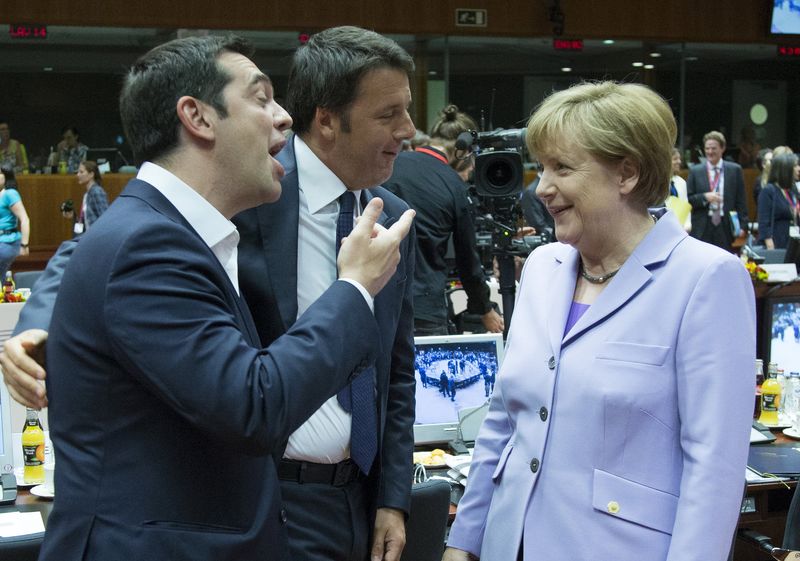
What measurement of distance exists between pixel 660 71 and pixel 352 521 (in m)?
13.1

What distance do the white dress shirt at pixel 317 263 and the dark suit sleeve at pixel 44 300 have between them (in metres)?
0.45

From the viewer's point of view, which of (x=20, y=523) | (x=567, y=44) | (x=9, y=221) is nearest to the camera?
(x=20, y=523)

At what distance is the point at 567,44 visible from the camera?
13258 millimetres

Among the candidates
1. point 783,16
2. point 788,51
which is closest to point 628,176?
point 783,16

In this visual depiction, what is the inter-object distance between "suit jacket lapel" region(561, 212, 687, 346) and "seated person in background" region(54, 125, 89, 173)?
1194 cm

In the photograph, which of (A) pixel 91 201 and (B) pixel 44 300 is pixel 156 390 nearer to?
(B) pixel 44 300

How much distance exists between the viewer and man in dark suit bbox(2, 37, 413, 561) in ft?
4.16

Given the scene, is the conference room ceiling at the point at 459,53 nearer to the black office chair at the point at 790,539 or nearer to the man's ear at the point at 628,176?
the black office chair at the point at 790,539

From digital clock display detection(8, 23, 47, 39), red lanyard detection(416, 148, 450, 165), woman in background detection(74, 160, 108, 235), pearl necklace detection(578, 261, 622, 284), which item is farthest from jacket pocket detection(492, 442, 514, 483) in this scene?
digital clock display detection(8, 23, 47, 39)

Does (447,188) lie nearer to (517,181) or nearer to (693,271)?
(517,181)

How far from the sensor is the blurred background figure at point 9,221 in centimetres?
943

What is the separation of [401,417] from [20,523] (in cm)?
126

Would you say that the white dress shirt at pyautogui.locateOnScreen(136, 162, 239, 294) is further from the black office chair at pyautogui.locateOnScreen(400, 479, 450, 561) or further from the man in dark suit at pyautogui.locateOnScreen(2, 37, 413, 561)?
the black office chair at pyautogui.locateOnScreen(400, 479, 450, 561)

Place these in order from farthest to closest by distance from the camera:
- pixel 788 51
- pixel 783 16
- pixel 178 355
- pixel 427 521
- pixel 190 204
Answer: pixel 788 51 → pixel 783 16 → pixel 427 521 → pixel 190 204 → pixel 178 355
